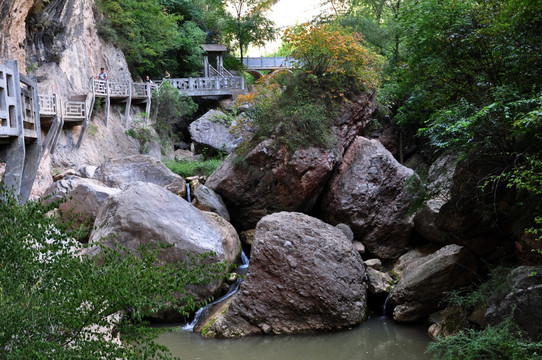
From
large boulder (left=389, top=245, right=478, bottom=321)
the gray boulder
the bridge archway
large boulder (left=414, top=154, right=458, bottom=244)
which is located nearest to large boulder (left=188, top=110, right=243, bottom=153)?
the gray boulder

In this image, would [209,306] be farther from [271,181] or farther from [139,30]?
[139,30]

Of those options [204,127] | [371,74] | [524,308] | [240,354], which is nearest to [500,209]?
[524,308]

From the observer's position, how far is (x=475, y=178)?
9039mm

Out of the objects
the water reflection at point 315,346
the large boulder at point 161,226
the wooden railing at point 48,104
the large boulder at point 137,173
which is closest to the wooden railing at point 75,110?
the wooden railing at point 48,104

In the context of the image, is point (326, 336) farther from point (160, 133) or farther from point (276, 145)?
point (160, 133)

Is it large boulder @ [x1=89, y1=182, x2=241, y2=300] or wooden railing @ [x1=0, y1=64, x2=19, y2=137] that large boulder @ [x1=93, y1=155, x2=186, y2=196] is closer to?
large boulder @ [x1=89, y1=182, x2=241, y2=300]

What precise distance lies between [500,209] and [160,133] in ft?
61.9

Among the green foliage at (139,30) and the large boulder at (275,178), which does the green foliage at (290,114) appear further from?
the green foliage at (139,30)

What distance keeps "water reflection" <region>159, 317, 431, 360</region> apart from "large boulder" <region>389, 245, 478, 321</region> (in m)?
0.39

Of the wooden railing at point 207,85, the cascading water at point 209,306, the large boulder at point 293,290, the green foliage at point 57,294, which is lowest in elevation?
the cascading water at point 209,306

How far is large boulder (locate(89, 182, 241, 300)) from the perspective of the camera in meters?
10.8

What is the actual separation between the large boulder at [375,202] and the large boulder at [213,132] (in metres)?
9.71

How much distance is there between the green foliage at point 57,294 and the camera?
410cm

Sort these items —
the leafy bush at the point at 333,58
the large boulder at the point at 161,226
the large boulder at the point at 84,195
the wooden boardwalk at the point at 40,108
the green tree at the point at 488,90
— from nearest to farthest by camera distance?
the wooden boardwalk at the point at 40,108
the green tree at the point at 488,90
the large boulder at the point at 161,226
the large boulder at the point at 84,195
the leafy bush at the point at 333,58
